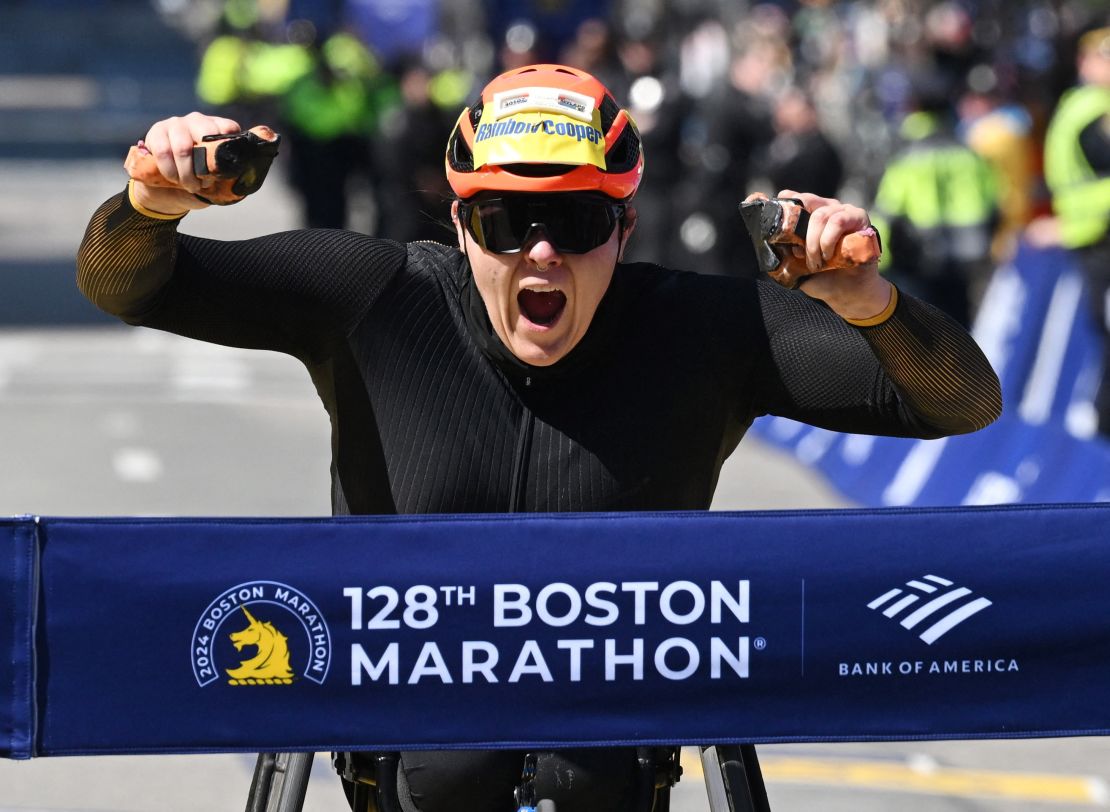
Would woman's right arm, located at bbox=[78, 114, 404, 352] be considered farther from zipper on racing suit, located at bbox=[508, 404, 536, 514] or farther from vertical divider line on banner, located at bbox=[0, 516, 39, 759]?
vertical divider line on banner, located at bbox=[0, 516, 39, 759]

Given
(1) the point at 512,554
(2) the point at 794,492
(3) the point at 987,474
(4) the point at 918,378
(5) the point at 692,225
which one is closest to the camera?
(1) the point at 512,554

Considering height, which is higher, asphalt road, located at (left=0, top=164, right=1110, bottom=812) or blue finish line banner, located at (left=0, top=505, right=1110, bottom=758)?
asphalt road, located at (left=0, top=164, right=1110, bottom=812)

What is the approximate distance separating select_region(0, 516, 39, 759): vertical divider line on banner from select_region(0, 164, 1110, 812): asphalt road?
286 cm

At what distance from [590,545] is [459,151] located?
0.69 meters

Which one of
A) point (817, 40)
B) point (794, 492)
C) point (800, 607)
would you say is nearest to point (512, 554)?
point (800, 607)

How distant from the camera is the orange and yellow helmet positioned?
3133 millimetres

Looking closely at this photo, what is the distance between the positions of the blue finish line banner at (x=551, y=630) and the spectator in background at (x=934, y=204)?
8601 millimetres

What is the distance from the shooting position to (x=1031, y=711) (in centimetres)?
304

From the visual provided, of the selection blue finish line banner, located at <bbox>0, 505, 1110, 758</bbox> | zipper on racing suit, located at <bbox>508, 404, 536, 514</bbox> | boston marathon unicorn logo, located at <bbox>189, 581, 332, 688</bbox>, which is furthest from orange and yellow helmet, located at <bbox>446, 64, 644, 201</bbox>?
boston marathon unicorn logo, located at <bbox>189, 581, 332, 688</bbox>

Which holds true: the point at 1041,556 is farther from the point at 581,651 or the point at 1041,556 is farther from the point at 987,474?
the point at 987,474

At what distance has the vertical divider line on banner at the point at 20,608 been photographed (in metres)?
2.88

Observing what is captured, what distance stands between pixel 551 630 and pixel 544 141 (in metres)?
0.73

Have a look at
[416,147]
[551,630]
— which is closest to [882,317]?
[551,630]

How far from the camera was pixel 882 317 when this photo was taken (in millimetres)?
3070
